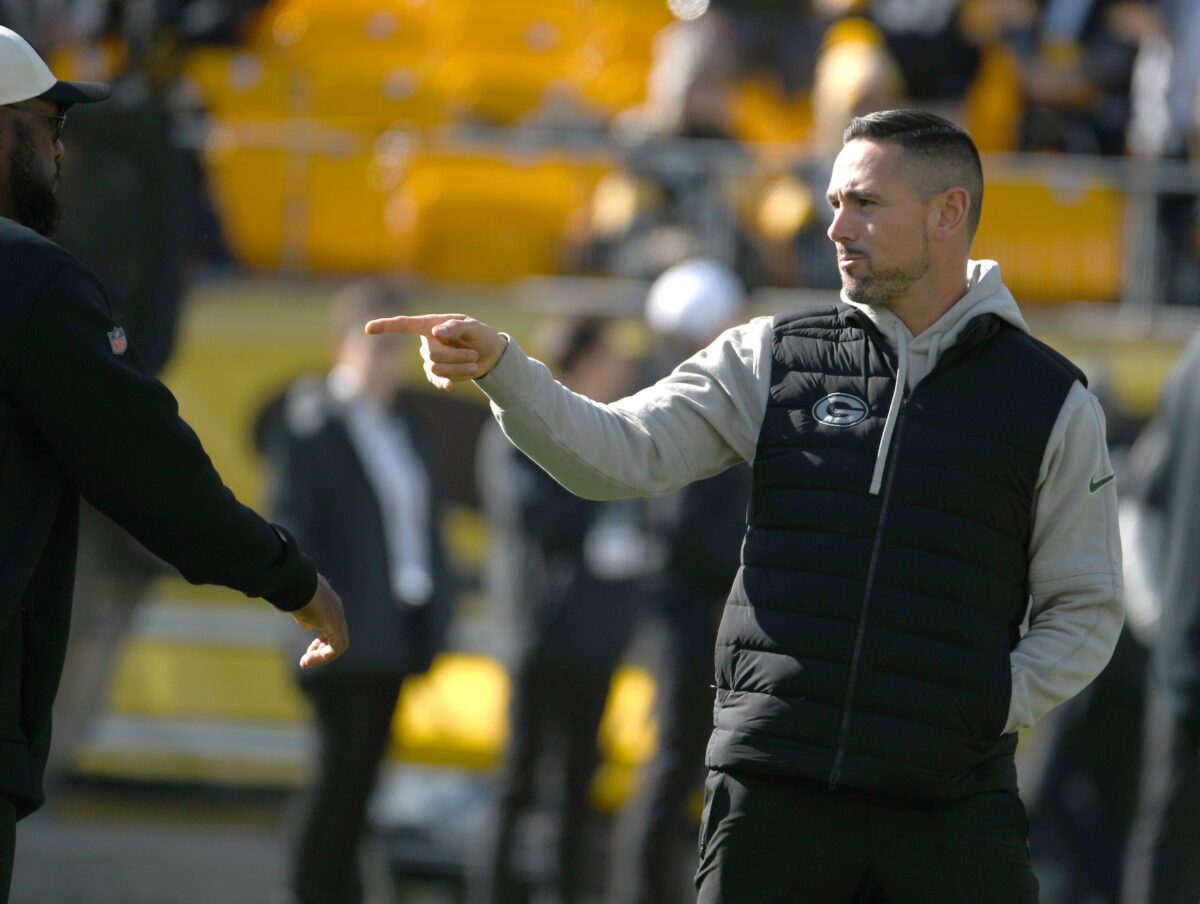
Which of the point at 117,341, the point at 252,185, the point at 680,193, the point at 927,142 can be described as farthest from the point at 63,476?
the point at 252,185

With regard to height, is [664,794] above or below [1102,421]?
below

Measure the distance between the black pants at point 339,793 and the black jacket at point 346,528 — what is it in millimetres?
155

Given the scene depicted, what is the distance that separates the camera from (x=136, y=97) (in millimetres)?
7293

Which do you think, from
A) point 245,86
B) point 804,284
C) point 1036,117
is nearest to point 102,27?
point 245,86

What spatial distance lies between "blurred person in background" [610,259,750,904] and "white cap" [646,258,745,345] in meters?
0.56

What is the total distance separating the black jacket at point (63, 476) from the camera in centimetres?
289

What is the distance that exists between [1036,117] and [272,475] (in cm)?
482

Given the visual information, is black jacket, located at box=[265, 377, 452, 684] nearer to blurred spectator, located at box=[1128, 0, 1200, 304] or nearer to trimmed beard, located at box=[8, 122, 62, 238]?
trimmed beard, located at box=[8, 122, 62, 238]

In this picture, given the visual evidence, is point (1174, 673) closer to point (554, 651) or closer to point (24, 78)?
point (554, 651)

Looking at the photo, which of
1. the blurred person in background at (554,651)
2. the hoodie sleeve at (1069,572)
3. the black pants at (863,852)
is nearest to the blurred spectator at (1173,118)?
the blurred person in background at (554,651)

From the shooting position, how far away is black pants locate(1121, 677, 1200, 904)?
226 inches

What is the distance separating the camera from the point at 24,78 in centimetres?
304

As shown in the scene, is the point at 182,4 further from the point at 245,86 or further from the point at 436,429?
the point at 436,429

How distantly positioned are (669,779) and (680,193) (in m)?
3.35
